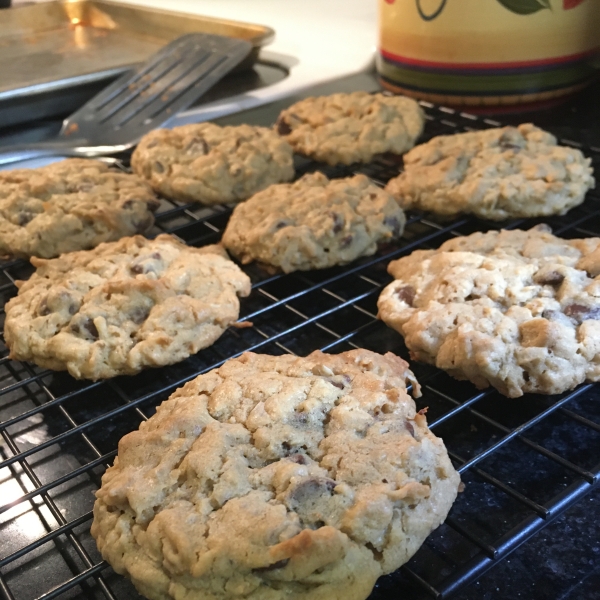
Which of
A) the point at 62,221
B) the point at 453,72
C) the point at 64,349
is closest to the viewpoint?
the point at 64,349

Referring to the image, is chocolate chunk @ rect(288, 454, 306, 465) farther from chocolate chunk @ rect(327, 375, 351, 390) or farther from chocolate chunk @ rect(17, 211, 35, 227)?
chocolate chunk @ rect(17, 211, 35, 227)

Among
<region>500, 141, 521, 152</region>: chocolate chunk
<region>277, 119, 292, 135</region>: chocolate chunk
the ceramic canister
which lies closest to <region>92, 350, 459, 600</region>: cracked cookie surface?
<region>500, 141, 521, 152</region>: chocolate chunk

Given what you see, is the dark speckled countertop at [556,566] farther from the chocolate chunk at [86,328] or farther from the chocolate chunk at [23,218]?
the chocolate chunk at [23,218]

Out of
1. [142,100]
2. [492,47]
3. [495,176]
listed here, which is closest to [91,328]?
[495,176]

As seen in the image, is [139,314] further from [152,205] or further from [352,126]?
[352,126]

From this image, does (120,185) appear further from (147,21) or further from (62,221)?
(147,21)

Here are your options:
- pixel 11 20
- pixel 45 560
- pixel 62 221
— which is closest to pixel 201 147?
pixel 62 221
